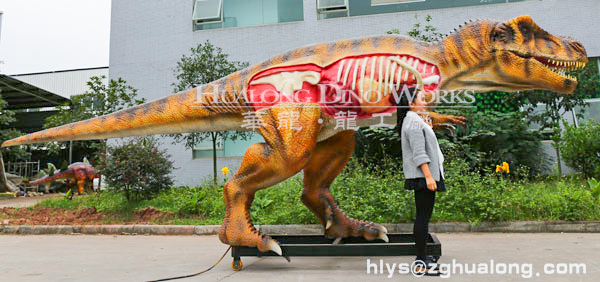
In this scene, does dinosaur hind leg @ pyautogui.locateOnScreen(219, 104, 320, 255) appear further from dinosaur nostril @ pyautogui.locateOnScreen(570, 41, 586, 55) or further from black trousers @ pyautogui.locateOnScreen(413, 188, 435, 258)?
dinosaur nostril @ pyautogui.locateOnScreen(570, 41, 586, 55)

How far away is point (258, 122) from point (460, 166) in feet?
13.0

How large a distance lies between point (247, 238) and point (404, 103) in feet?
5.33

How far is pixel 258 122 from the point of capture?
3.39m

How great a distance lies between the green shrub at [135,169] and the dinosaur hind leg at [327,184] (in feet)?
16.0

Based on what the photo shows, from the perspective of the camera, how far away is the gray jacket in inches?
113

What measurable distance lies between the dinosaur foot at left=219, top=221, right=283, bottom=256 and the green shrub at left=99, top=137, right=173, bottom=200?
4.99 meters

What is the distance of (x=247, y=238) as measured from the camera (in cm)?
321

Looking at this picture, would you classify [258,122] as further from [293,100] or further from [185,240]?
[185,240]

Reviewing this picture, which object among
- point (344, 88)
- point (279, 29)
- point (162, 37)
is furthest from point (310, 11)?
point (344, 88)

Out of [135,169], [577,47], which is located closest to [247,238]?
[577,47]

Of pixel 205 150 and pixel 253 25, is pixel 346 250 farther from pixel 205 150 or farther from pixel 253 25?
pixel 253 25

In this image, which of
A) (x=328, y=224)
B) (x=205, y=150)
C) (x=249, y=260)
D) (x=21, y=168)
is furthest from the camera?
(x=21, y=168)

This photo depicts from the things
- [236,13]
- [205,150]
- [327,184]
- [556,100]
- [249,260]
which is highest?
[236,13]

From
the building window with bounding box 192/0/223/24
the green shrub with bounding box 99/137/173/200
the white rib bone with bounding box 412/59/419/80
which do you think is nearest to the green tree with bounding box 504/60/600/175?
the white rib bone with bounding box 412/59/419/80
